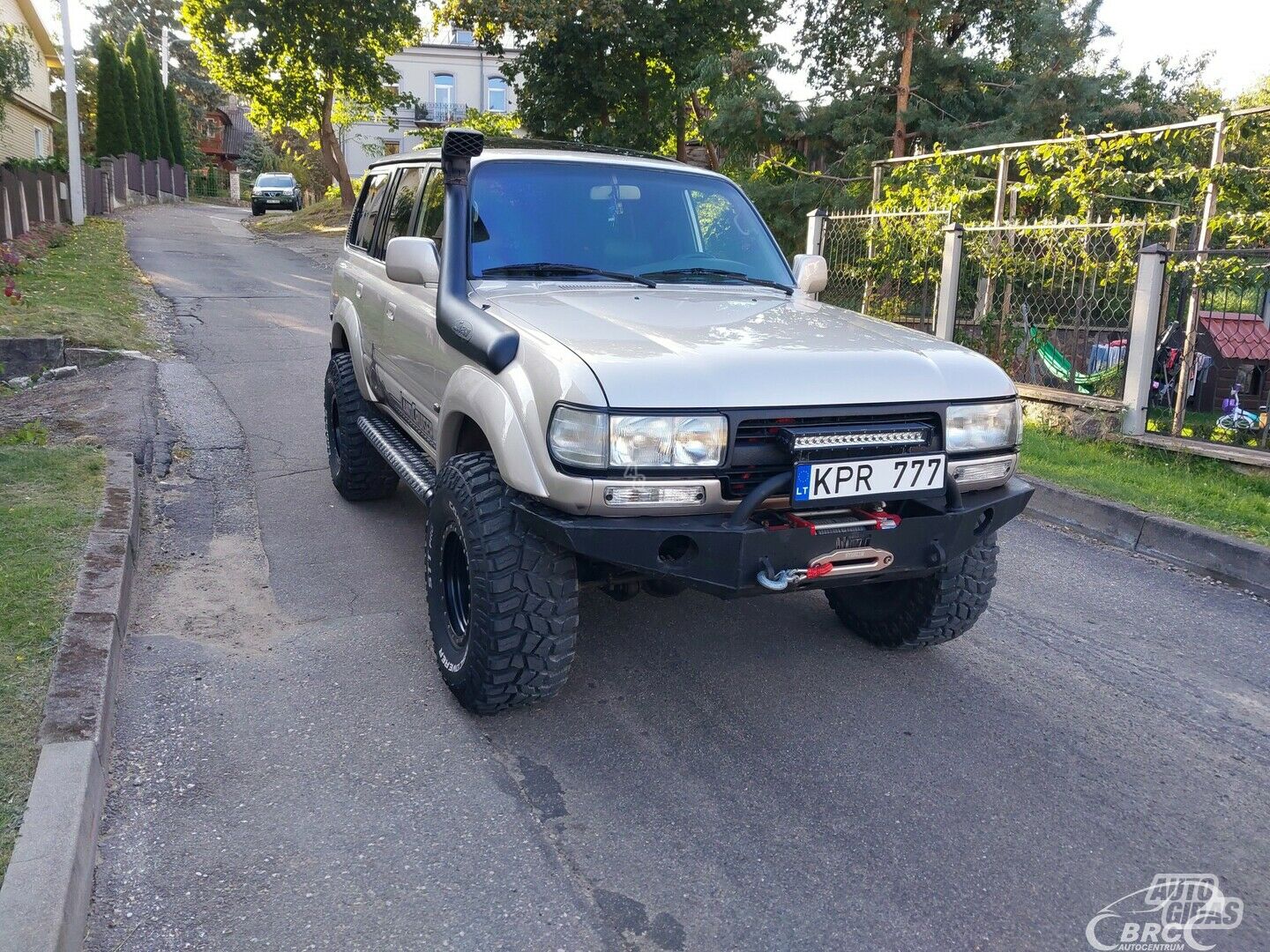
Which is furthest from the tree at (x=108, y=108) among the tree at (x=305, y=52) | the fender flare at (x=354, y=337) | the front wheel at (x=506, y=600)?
the front wheel at (x=506, y=600)

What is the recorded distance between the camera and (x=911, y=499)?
11.1ft

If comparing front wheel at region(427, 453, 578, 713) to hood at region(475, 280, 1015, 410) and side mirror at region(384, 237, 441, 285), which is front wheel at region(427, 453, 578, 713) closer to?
hood at region(475, 280, 1015, 410)

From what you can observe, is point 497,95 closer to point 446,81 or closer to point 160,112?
point 446,81

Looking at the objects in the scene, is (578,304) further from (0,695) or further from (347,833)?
(0,695)

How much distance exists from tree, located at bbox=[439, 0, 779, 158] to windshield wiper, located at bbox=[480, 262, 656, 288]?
15.5 metres

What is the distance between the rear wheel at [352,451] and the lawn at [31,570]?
51.3 inches

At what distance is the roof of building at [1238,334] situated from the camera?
7.75m

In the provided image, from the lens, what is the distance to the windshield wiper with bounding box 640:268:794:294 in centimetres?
443

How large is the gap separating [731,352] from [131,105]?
50.4 metres

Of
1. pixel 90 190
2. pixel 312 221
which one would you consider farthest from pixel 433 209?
pixel 312 221

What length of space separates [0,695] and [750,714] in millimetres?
2513

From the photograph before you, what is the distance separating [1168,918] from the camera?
2707 millimetres

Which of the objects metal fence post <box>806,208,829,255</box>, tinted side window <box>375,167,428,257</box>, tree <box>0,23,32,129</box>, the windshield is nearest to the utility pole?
tree <box>0,23,32,129</box>

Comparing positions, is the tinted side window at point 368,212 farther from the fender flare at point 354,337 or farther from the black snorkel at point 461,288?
the black snorkel at point 461,288
